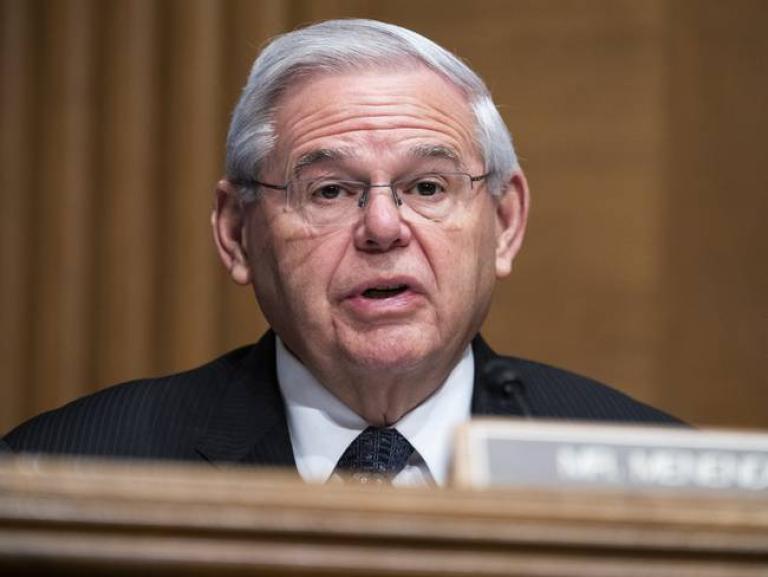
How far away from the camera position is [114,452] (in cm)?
222

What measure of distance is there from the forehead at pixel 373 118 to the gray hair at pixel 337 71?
0.02 metres

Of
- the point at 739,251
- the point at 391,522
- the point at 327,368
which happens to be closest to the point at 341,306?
the point at 327,368

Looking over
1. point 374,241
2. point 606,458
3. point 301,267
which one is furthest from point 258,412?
point 606,458

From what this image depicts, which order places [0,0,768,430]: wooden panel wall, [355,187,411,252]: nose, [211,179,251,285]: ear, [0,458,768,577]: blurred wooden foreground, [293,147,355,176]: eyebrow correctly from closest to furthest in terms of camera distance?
[0,458,768,577]: blurred wooden foreground
[355,187,411,252]: nose
[293,147,355,176]: eyebrow
[211,179,251,285]: ear
[0,0,768,430]: wooden panel wall

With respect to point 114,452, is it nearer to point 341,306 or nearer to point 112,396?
point 112,396

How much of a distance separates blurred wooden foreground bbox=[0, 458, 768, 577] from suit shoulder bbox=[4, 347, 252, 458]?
3.28 feet

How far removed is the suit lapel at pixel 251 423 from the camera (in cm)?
218

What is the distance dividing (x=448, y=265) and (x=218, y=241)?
474 mm

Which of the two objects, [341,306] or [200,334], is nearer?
[341,306]

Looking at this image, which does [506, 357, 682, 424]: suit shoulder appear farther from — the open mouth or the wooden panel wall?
the wooden panel wall

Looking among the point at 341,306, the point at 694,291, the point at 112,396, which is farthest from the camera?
the point at 694,291

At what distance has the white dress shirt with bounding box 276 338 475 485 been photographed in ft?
7.14

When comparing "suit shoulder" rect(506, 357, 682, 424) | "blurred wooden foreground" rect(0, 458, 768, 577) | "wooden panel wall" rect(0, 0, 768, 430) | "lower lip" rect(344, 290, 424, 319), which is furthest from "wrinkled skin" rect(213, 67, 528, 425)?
"wooden panel wall" rect(0, 0, 768, 430)

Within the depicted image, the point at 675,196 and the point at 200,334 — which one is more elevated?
the point at 675,196
